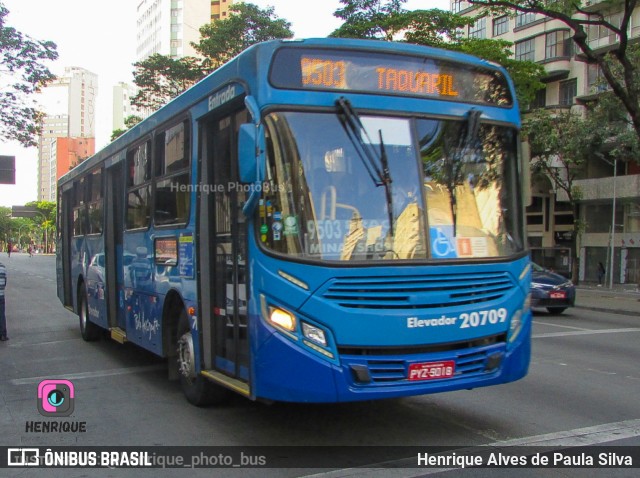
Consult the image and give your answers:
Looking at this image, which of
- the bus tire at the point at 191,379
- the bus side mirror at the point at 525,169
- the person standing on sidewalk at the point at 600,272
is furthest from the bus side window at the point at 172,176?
the person standing on sidewalk at the point at 600,272

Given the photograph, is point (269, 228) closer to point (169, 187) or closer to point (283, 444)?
point (283, 444)

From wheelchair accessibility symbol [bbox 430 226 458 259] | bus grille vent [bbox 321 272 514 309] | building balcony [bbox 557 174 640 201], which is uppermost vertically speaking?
building balcony [bbox 557 174 640 201]

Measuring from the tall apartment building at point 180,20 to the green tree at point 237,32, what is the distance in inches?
A: 2535

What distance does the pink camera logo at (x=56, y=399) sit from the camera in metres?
6.52

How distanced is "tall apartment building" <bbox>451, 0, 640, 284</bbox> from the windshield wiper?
106 feet

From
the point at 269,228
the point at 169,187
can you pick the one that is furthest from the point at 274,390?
the point at 169,187

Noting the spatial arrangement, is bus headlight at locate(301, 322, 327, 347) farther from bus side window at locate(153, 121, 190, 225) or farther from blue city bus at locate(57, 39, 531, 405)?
bus side window at locate(153, 121, 190, 225)

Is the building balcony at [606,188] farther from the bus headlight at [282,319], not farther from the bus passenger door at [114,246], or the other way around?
the bus headlight at [282,319]

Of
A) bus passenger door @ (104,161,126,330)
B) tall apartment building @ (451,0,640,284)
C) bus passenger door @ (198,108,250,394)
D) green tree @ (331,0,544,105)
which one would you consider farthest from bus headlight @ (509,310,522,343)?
tall apartment building @ (451,0,640,284)

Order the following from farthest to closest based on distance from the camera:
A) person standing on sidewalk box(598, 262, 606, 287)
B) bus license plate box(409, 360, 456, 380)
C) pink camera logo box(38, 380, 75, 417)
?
person standing on sidewalk box(598, 262, 606, 287), pink camera logo box(38, 380, 75, 417), bus license plate box(409, 360, 456, 380)

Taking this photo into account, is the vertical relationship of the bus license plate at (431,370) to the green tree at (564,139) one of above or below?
below

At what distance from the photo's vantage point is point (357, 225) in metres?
4.87

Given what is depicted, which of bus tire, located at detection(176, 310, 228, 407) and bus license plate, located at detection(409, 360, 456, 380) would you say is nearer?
bus license plate, located at detection(409, 360, 456, 380)

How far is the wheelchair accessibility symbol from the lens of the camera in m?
5.03
